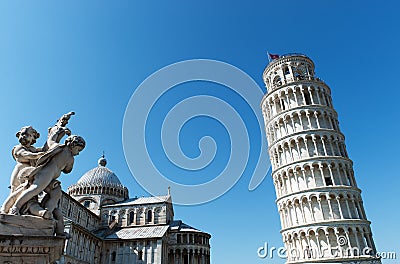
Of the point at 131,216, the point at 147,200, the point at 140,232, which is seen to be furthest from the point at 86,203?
the point at 140,232

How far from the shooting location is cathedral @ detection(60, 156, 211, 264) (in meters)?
38.8

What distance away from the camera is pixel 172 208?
54.8 meters

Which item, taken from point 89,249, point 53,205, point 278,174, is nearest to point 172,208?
point 89,249

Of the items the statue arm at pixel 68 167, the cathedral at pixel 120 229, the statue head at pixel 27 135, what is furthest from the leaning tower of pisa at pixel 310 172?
the statue head at pixel 27 135

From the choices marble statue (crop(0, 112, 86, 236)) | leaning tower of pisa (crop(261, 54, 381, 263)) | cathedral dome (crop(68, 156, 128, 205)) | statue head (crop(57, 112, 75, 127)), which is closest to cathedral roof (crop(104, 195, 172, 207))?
cathedral dome (crop(68, 156, 128, 205))

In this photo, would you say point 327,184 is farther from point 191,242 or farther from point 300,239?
point 191,242

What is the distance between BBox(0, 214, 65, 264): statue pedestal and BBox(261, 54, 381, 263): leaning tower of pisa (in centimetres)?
2976

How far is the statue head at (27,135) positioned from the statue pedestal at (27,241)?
1.72 metres

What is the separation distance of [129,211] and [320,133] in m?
35.0

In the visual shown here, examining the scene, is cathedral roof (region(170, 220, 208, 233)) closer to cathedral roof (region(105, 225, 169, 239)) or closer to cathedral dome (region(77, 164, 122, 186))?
cathedral roof (region(105, 225, 169, 239))

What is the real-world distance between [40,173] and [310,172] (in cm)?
3194

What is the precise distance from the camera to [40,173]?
5.41 m

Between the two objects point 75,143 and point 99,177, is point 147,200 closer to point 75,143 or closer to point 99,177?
point 99,177

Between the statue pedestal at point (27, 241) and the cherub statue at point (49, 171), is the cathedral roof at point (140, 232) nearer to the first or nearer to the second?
the cherub statue at point (49, 171)
